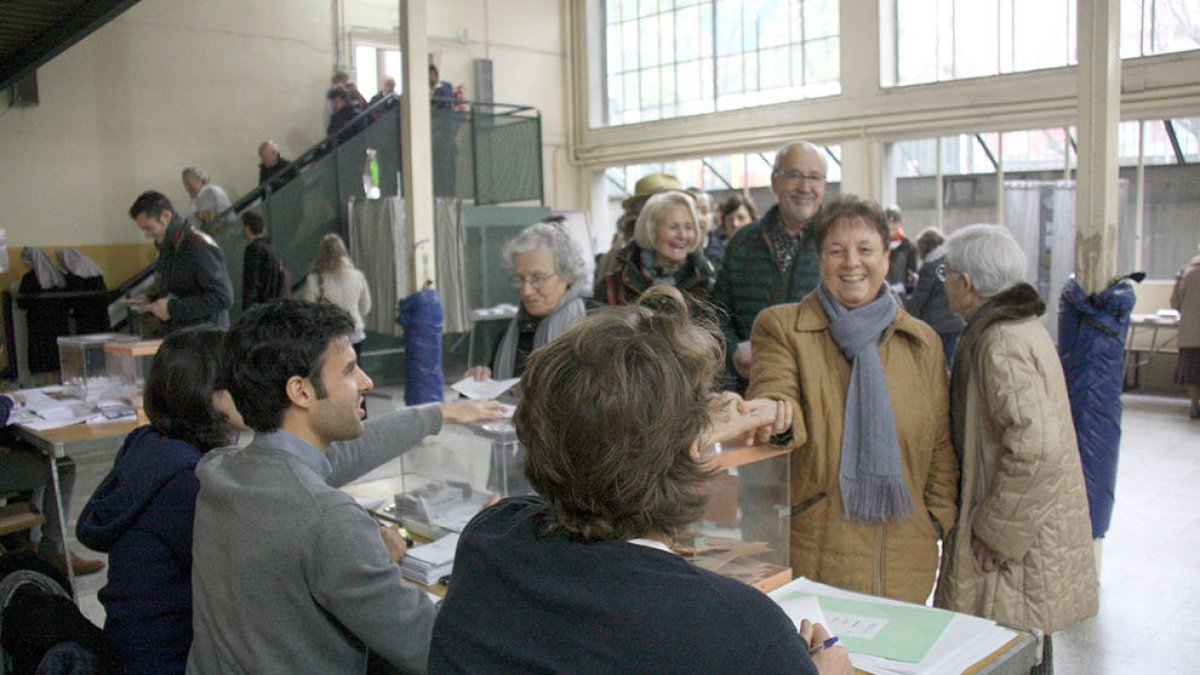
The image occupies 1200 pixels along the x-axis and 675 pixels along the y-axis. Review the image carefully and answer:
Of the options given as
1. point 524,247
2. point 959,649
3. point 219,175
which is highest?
point 219,175

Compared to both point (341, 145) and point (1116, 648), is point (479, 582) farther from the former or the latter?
point (341, 145)

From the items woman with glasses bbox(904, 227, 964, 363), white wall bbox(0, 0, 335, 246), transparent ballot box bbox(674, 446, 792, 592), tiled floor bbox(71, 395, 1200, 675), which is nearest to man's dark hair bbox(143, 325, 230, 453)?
transparent ballot box bbox(674, 446, 792, 592)

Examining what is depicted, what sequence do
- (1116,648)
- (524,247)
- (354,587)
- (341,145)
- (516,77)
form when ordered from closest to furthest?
(354,587)
(524,247)
(1116,648)
(341,145)
(516,77)

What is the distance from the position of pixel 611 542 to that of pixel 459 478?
1.76 metres

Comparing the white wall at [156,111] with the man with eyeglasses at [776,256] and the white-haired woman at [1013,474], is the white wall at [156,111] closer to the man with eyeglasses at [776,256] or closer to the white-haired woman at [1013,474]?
the man with eyeglasses at [776,256]

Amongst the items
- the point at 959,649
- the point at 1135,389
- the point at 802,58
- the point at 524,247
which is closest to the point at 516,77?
the point at 802,58

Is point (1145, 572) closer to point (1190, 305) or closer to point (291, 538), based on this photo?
point (291, 538)

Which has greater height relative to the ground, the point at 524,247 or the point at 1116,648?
the point at 524,247

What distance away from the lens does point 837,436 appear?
2564 millimetres

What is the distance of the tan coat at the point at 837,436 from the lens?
256 centimetres

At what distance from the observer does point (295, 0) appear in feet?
38.6

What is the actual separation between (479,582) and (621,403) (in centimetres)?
31

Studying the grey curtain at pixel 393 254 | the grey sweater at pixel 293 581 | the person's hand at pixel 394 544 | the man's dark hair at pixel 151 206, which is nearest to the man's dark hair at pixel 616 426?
the grey sweater at pixel 293 581

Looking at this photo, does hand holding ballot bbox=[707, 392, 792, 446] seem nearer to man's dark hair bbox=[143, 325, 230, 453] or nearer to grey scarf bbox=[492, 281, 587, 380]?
grey scarf bbox=[492, 281, 587, 380]
